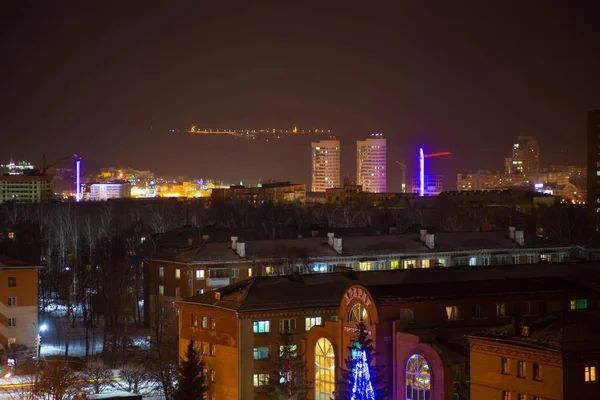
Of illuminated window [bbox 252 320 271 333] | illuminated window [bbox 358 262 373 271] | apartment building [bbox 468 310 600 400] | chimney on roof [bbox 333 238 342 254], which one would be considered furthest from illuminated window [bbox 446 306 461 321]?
chimney on roof [bbox 333 238 342 254]

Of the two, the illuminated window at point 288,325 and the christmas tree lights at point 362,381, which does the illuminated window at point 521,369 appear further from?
the illuminated window at point 288,325

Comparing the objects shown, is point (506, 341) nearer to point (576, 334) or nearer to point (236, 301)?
point (576, 334)

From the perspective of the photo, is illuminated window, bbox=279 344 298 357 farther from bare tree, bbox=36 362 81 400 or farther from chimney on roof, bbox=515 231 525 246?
chimney on roof, bbox=515 231 525 246

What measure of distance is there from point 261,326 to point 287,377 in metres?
Result: 2.92

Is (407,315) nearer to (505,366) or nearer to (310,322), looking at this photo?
(310,322)

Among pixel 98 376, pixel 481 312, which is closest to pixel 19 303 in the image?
pixel 98 376

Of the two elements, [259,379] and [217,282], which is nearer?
[259,379]

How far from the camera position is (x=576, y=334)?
22.2 metres

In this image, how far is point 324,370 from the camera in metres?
28.7

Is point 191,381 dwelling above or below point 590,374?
below

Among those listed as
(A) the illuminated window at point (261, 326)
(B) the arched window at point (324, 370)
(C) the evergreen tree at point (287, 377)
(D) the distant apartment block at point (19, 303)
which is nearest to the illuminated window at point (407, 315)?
(B) the arched window at point (324, 370)

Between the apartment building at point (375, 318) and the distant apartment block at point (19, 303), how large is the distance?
10.7 meters

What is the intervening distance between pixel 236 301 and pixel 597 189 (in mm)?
66830

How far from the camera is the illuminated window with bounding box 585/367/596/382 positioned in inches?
857
